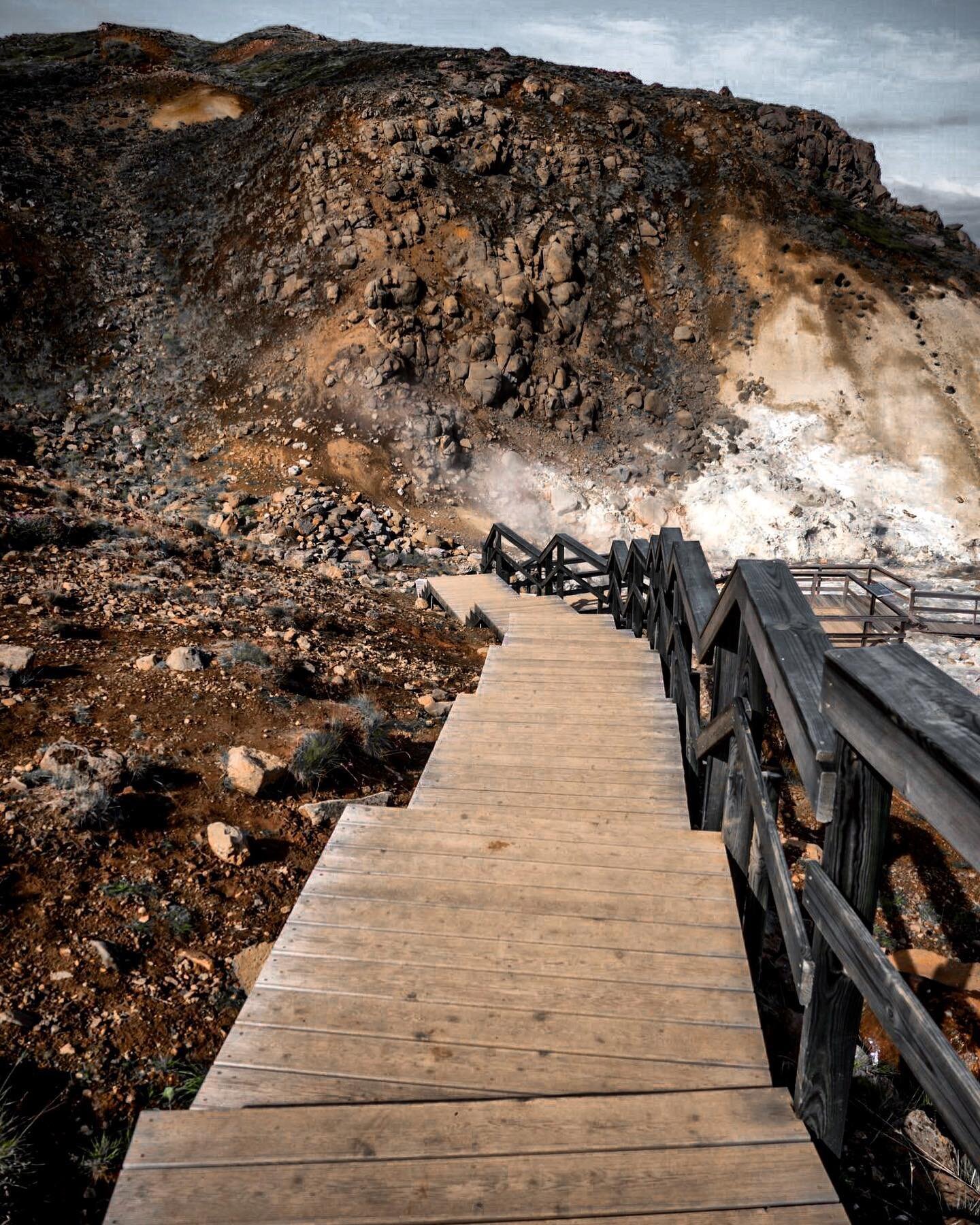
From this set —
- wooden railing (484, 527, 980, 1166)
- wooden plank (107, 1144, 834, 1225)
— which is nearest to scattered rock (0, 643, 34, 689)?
wooden plank (107, 1144, 834, 1225)

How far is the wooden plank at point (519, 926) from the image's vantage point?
287 centimetres

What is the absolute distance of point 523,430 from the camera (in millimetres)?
24328

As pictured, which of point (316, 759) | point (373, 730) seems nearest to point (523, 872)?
point (316, 759)

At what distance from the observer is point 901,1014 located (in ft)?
5.49

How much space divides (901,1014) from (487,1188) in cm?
103

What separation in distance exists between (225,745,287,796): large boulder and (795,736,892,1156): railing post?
3.70 metres

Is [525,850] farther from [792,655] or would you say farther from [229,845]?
[229,845]

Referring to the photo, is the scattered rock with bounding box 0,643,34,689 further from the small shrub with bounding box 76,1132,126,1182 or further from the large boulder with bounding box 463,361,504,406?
the large boulder with bounding box 463,361,504,406

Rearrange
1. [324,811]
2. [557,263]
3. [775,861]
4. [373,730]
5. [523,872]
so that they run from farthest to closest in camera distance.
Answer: [557,263], [373,730], [324,811], [523,872], [775,861]


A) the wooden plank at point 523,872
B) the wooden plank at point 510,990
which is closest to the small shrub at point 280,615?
the wooden plank at point 523,872

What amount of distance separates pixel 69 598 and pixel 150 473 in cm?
1404

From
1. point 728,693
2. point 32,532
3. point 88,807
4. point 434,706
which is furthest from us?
point 32,532

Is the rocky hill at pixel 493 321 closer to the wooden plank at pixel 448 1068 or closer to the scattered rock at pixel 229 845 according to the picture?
the scattered rock at pixel 229 845

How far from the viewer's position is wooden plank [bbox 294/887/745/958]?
2869mm
